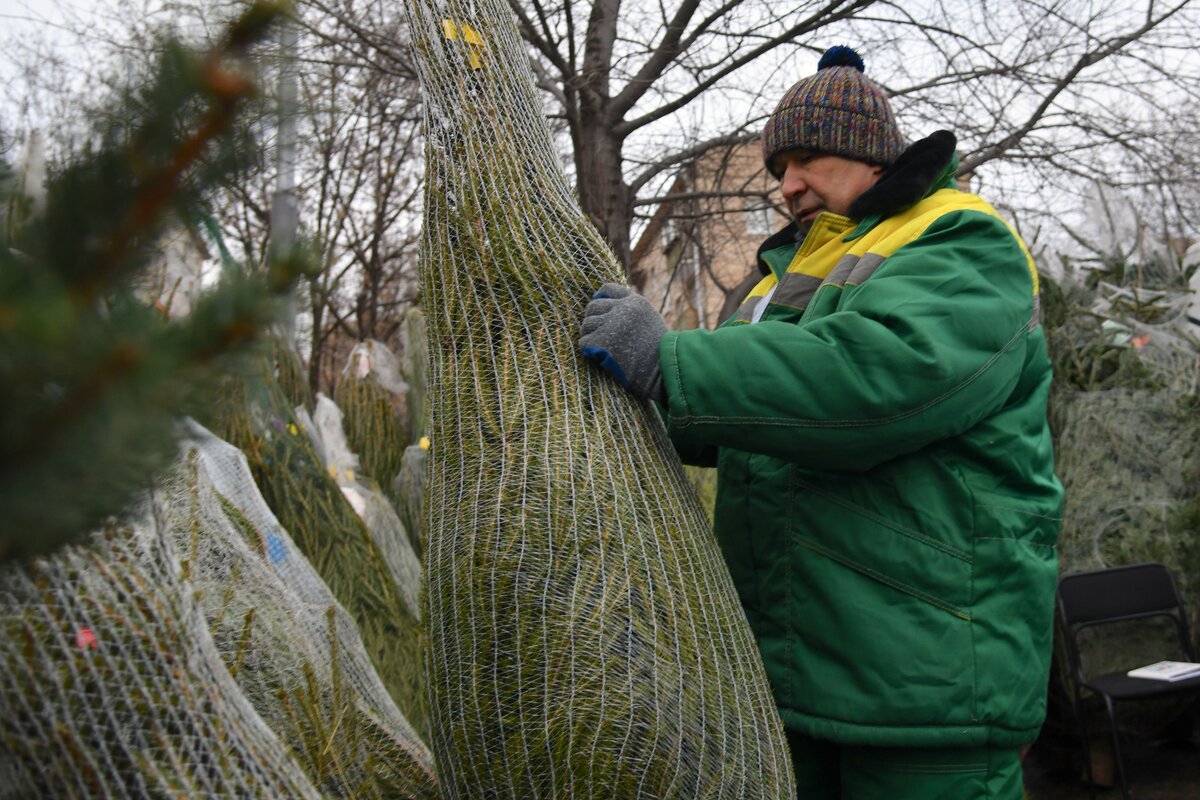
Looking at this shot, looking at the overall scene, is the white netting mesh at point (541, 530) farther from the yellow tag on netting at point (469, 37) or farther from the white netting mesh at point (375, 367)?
the white netting mesh at point (375, 367)

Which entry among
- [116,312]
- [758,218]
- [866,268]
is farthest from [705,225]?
[116,312]

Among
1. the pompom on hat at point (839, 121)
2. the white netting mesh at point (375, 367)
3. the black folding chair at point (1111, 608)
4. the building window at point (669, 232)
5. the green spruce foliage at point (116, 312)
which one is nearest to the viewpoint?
the green spruce foliage at point (116, 312)

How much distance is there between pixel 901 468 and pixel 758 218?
5.70 m

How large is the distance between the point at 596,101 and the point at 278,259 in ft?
14.7

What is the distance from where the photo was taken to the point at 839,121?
6.46 ft

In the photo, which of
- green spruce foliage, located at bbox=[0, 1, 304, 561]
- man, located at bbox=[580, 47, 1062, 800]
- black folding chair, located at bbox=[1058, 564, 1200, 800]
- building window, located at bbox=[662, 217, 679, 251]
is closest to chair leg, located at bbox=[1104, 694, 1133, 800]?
black folding chair, located at bbox=[1058, 564, 1200, 800]

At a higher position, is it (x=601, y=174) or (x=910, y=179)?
(x=601, y=174)

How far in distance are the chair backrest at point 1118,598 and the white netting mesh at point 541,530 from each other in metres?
3.46

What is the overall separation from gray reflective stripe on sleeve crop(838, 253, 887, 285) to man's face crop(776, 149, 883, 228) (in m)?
0.25

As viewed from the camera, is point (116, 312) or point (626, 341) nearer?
point (116, 312)

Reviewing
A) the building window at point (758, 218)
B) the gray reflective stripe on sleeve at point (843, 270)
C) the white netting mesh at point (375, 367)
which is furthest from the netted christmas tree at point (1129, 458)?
the white netting mesh at point (375, 367)

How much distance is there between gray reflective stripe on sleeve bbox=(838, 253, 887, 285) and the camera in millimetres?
1762

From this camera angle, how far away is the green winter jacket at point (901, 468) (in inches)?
62.5

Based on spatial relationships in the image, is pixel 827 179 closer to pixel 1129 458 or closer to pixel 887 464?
pixel 887 464
